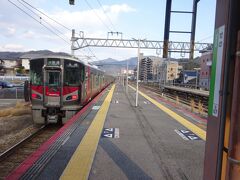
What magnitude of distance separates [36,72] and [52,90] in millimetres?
1250

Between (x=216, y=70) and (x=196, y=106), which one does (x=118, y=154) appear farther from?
(x=196, y=106)

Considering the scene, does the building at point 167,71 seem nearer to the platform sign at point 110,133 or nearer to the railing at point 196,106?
the railing at point 196,106

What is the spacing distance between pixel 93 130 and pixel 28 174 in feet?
16.5

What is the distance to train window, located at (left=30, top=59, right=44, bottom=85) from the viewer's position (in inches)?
600

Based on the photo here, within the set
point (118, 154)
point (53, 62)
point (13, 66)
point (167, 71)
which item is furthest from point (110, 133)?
point (13, 66)

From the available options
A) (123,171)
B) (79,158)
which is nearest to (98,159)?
(79,158)

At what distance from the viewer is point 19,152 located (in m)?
11.2

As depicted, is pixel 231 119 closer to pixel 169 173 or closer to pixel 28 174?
pixel 169 173

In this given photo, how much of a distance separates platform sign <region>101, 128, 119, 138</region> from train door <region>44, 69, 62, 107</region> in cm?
481

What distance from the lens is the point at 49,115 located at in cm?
1523

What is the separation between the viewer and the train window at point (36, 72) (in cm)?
1524

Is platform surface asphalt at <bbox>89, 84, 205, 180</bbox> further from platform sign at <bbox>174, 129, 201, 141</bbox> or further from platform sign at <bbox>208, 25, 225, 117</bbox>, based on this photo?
platform sign at <bbox>208, 25, 225, 117</bbox>

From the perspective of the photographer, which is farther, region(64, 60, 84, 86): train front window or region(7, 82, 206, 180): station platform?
region(64, 60, 84, 86): train front window

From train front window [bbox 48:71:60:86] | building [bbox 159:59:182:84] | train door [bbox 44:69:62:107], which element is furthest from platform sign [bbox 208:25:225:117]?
building [bbox 159:59:182:84]
